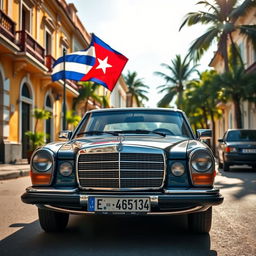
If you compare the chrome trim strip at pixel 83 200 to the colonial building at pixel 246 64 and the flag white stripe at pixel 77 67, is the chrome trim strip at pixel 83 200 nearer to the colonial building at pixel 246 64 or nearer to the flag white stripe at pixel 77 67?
the flag white stripe at pixel 77 67

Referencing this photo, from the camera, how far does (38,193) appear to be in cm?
392

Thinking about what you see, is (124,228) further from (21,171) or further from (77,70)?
(77,70)

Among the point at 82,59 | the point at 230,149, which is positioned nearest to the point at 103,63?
the point at 82,59

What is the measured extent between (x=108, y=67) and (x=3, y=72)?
14.5 ft

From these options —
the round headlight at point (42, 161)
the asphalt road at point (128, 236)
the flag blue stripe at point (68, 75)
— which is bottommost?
the asphalt road at point (128, 236)

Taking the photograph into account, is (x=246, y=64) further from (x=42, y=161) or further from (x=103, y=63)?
(x=42, y=161)

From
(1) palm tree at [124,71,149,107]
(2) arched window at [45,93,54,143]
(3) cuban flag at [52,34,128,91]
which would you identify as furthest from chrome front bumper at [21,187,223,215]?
(1) palm tree at [124,71,149,107]

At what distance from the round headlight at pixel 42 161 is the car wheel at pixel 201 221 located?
1638 millimetres

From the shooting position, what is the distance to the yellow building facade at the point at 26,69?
16.0 m

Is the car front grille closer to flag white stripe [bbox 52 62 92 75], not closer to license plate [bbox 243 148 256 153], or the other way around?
license plate [bbox 243 148 256 153]

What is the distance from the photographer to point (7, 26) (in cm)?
1570

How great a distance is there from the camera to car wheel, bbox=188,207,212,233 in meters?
4.16

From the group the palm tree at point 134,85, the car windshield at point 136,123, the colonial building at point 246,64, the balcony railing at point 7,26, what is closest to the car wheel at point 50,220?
the car windshield at point 136,123

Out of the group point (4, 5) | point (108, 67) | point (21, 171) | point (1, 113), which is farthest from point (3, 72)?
point (21, 171)
